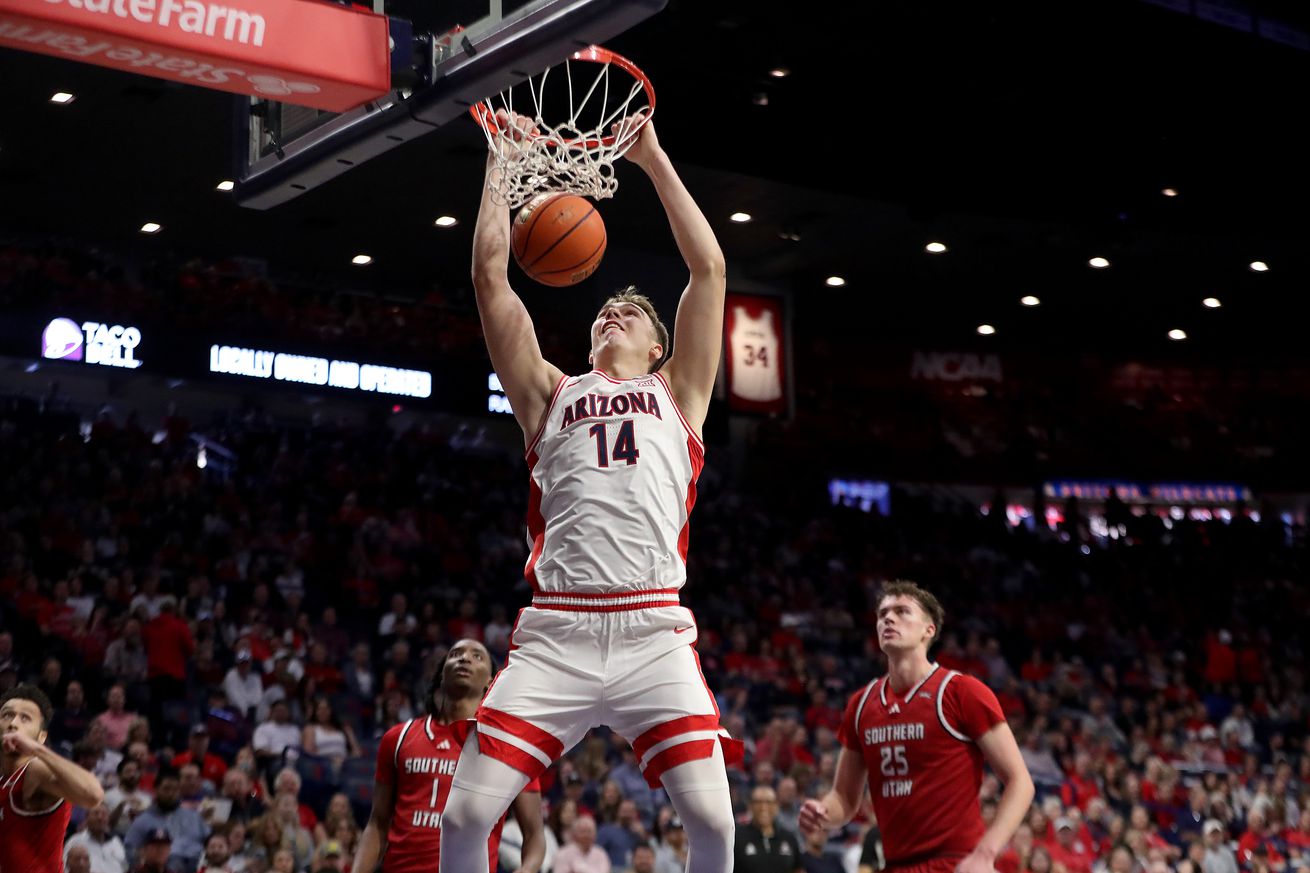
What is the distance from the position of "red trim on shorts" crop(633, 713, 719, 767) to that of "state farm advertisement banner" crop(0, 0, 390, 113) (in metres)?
3.03

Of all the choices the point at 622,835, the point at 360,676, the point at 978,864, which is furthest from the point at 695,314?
the point at 360,676

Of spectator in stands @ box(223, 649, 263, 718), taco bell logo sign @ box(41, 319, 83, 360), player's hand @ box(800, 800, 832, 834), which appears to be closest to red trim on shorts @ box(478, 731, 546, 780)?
player's hand @ box(800, 800, 832, 834)

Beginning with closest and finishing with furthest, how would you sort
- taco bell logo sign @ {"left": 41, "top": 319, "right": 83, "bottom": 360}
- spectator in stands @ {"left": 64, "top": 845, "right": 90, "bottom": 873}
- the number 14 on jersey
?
the number 14 on jersey < spectator in stands @ {"left": 64, "top": 845, "right": 90, "bottom": 873} < taco bell logo sign @ {"left": 41, "top": 319, "right": 83, "bottom": 360}

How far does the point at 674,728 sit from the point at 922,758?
1.56m

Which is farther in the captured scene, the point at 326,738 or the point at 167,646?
the point at 167,646

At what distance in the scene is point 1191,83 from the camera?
17.3 metres

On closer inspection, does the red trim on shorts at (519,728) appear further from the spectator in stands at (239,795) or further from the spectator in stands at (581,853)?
the spectator in stands at (239,795)

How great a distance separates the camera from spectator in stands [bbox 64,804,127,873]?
9.41 m

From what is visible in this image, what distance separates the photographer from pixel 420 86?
614 centimetres

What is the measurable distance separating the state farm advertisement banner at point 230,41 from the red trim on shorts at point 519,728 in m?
2.90

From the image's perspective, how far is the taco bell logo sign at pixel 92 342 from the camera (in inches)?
667

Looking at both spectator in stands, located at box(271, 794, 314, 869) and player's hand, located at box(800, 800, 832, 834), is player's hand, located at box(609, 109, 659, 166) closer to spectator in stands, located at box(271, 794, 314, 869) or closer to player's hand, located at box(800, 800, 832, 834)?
player's hand, located at box(800, 800, 832, 834)

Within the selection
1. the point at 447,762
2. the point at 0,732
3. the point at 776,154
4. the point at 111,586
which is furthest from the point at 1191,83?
the point at 0,732

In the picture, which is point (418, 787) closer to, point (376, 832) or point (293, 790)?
point (376, 832)
